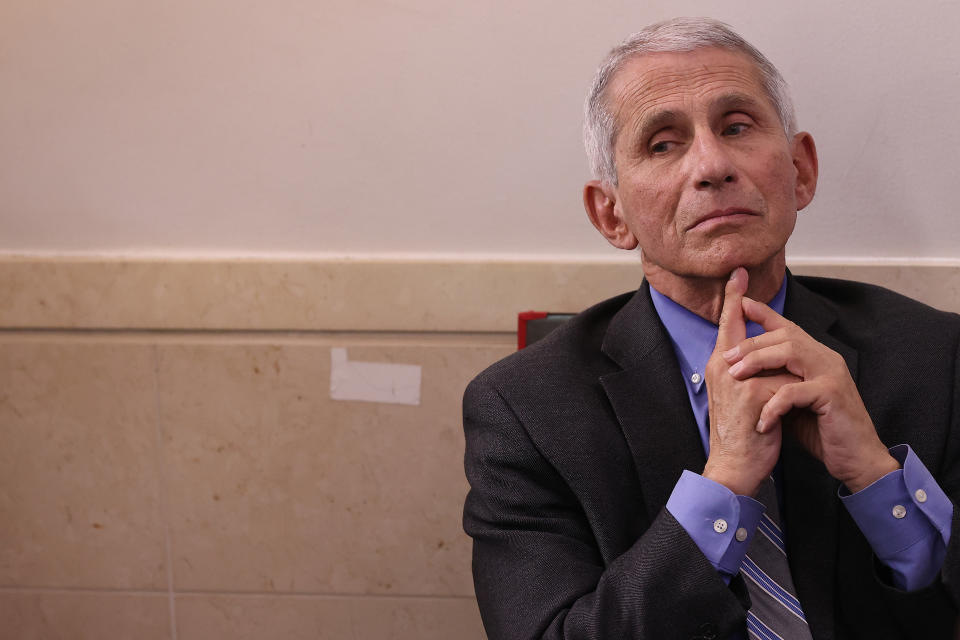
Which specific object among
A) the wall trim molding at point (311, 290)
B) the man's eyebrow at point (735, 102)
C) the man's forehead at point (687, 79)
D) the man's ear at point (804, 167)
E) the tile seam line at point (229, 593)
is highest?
the man's forehead at point (687, 79)

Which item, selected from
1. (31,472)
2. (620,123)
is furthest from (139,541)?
(620,123)

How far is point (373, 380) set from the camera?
6.07 feet

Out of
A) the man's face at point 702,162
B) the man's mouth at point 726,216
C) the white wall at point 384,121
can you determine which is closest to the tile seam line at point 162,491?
the white wall at point 384,121

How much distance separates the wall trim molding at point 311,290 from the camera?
1802 millimetres

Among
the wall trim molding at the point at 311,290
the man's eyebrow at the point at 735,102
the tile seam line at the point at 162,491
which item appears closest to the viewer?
the man's eyebrow at the point at 735,102

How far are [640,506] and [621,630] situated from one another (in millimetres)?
227

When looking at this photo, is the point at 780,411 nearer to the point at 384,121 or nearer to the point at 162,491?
the point at 384,121

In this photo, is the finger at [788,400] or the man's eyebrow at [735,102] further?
the man's eyebrow at [735,102]

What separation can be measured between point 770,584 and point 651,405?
0.29 meters

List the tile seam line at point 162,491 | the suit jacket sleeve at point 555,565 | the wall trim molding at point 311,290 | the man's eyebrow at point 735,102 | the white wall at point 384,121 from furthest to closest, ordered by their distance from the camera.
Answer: the tile seam line at point 162,491, the wall trim molding at point 311,290, the white wall at point 384,121, the man's eyebrow at point 735,102, the suit jacket sleeve at point 555,565

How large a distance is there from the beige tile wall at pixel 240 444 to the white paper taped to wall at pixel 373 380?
0.06ft

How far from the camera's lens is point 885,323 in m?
1.34

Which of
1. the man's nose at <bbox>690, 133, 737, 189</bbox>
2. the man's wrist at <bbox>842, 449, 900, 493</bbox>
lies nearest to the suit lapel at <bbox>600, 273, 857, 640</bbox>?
the man's wrist at <bbox>842, 449, 900, 493</bbox>

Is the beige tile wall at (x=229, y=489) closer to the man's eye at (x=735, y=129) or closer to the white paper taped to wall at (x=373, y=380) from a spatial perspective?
the white paper taped to wall at (x=373, y=380)
